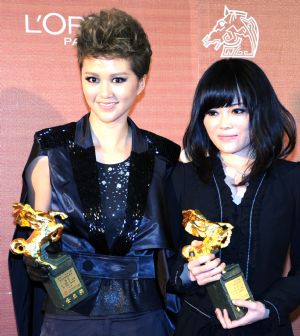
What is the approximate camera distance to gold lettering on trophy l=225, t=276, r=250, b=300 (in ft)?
4.27

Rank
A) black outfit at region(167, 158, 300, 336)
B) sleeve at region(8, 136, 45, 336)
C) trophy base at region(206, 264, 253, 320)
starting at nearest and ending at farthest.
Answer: trophy base at region(206, 264, 253, 320) → black outfit at region(167, 158, 300, 336) → sleeve at region(8, 136, 45, 336)

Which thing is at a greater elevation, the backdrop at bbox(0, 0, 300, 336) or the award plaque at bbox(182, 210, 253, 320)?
the backdrop at bbox(0, 0, 300, 336)

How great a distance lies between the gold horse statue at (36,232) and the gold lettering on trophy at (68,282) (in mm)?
49

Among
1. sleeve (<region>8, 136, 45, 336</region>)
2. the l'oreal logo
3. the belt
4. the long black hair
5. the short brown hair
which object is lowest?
sleeve (<region>8, 136, 45, 336</region>)

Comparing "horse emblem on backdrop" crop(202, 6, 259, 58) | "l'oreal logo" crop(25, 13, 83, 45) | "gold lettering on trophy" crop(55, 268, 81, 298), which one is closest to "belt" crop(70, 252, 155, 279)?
"gold lettering on trophy" crop(55, 268, 81, 298)

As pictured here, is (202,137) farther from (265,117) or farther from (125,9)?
(125,9)

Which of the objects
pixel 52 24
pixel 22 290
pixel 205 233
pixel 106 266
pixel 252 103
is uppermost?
pixel 52 24

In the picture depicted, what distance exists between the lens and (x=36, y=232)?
4.37 ft

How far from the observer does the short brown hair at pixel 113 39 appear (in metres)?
1.48

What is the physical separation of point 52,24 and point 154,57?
16.0 inches

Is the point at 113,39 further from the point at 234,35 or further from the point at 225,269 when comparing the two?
the point at 234,35

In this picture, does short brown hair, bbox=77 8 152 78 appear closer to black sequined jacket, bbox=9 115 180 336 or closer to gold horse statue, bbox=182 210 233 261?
black sequined jacket, bbox=9 115 180 336

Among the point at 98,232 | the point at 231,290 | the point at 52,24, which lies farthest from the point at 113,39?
the point at 231,290

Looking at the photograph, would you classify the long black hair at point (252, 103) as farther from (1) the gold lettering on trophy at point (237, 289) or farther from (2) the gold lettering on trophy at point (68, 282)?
(2) the gold lettering on trophy at point (68, 282)
